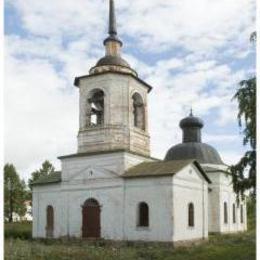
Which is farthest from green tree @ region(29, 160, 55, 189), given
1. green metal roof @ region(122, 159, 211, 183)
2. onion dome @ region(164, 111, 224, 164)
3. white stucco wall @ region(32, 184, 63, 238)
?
green metal roof @ region(122, 159, 211, 183)

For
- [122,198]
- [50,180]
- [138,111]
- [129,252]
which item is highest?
[138,111]

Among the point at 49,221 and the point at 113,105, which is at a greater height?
the point at 113,105

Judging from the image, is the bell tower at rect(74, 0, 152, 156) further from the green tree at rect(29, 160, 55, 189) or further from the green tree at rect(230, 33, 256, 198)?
the green tree at rect(29, 160, 55, 189)

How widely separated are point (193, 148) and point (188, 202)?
9.23m

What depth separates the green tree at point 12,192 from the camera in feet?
144

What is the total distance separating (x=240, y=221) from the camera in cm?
3219

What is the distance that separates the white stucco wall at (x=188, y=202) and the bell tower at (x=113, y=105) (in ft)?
8.61

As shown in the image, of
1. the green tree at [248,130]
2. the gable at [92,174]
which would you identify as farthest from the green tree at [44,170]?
the green tree at [248,130]

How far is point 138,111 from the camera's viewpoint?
23891 mm

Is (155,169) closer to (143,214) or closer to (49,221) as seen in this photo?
(143,214)

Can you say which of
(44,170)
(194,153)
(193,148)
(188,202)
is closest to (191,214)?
(188,202)

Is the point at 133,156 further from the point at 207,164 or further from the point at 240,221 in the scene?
the point at 240,221

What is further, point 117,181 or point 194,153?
point 194,153

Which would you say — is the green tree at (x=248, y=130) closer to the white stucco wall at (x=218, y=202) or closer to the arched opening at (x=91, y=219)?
the arched opening at (x=91, y=219)
